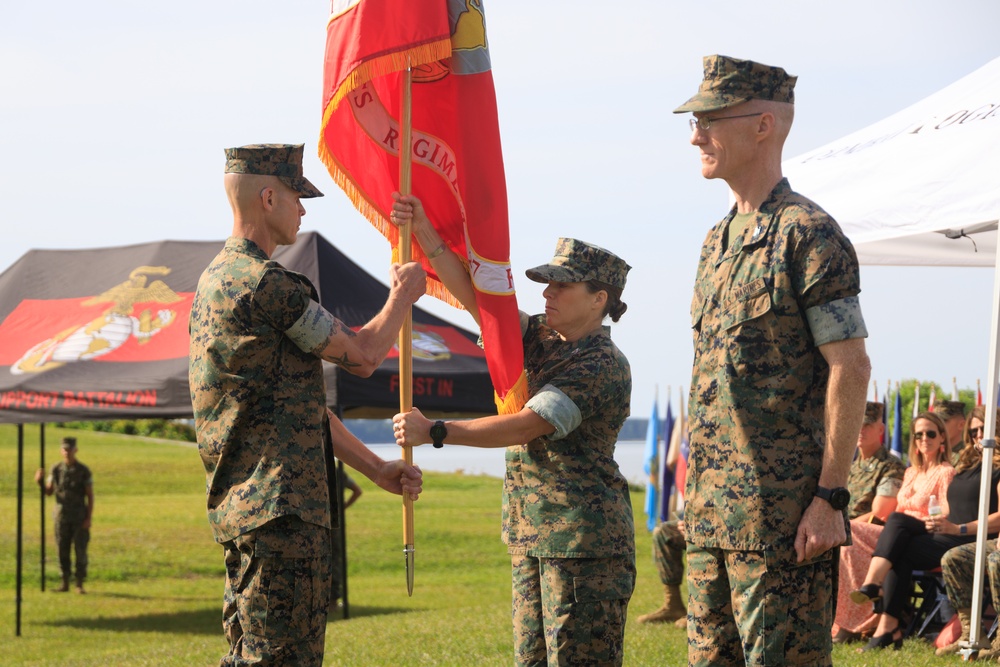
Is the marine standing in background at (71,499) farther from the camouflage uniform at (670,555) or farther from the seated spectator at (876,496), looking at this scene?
the seated spectator at (876,496)

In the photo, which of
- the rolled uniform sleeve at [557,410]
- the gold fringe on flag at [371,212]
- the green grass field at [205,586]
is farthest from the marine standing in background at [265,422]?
the green grass field at [205,586]

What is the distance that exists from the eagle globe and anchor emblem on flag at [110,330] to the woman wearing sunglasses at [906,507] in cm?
651

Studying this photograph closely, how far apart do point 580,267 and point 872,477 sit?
5.77 metres

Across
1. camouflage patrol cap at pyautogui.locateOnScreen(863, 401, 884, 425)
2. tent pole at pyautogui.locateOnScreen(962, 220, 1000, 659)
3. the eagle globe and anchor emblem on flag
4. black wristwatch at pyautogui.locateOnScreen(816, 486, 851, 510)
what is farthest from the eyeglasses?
the eagle globe and anchor emblem on flag

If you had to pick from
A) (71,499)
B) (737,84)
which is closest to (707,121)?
(737,84)

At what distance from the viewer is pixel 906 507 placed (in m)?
9.09

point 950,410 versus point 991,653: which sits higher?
point 950,410

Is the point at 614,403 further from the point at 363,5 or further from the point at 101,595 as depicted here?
the point at 101,595

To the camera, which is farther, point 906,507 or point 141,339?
point 141,339

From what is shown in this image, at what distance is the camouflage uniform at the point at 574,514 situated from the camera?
4.58 metres

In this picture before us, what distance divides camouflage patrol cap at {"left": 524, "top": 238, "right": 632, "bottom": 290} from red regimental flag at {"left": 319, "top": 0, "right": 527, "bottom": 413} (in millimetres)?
288

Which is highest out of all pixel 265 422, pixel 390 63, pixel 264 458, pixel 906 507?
pixel 390 63

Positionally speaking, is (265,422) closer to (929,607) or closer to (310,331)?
(310,331)

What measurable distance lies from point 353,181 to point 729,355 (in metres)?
2.36
